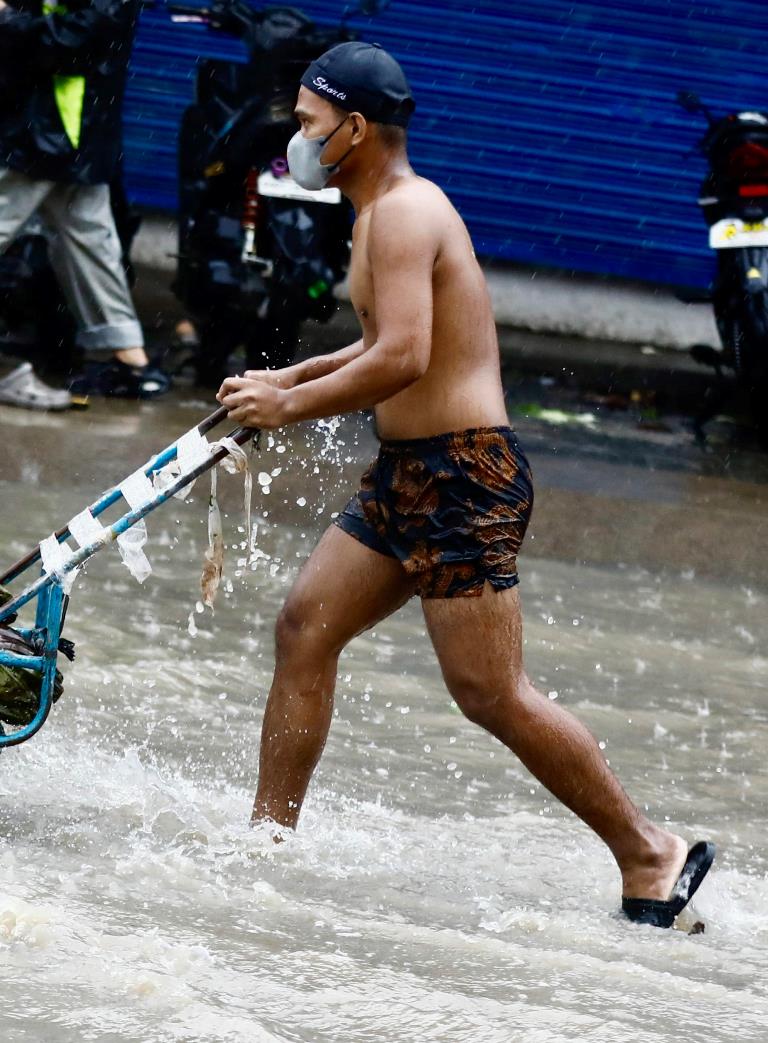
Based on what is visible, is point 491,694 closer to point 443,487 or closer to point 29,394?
point 443,487

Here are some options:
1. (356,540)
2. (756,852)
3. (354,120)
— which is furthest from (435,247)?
(756,852)

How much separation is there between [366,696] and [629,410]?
480 centimetres

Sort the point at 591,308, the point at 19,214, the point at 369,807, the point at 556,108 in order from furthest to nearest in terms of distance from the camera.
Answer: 1. the point at 591,308
2. the point at 556,108
3. the point at 19,214
4. the point at 369,807

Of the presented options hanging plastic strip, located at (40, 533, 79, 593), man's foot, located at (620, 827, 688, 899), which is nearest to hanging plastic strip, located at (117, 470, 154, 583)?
hanging plastic strip, located at (40, 533, 79, 593)

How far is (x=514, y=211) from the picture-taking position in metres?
11.1

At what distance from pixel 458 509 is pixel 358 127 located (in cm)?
87

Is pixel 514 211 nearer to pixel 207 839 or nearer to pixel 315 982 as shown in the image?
pixel 207 839

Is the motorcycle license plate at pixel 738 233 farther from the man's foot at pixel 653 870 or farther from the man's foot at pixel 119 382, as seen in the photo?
the man's foot at pixel 653 870

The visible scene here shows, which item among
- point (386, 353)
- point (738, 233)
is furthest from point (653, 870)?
point (738, 233)

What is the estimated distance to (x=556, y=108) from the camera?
10.9 meters

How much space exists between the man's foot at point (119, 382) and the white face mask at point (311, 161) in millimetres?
4672

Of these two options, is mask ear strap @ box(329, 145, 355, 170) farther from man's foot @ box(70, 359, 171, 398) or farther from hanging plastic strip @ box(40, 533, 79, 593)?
man's foot @ box(70, 359, 171, 398)

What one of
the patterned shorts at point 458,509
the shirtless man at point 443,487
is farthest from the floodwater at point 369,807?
the patterned shorts at point 458,509

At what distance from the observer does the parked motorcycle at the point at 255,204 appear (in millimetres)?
8383
